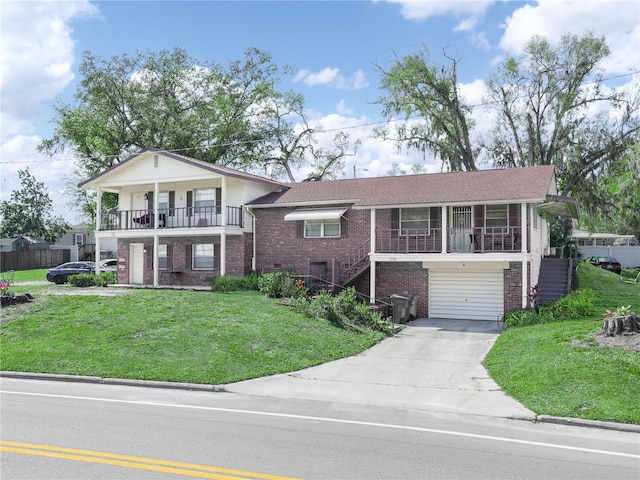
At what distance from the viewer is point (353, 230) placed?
81.4 ft

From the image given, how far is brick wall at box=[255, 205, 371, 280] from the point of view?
81.3ft

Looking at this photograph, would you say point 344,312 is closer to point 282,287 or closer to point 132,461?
point 282,287

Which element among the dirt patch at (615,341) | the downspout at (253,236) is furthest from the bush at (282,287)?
the dirt patch at (615,341)

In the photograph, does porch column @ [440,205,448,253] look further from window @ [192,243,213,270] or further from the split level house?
window @ [192,243,213,270]

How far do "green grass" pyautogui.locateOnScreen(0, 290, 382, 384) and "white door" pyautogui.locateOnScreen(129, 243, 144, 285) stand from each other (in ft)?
27.8

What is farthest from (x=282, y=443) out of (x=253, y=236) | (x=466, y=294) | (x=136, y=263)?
(x=136, y=263)

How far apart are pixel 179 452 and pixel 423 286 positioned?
17.2 metres

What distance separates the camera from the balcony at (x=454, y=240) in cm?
2170

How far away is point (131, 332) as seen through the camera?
626 inches

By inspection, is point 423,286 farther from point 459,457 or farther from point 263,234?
point 459,457

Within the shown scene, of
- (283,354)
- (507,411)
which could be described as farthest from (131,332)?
(507,411)

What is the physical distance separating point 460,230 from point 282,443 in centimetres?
1630

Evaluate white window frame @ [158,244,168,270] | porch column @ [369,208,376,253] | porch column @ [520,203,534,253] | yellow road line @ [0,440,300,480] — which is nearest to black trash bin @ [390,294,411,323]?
porch column @ [369,208,376,253]

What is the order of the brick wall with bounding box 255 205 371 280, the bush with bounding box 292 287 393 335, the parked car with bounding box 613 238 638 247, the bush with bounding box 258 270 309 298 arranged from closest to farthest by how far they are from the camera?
the bush with bounding box 292 287 393 335
the bush with bounding box 258 270 309 298
the brick wall with bounding box 255 205 371 280
the parked car with bounding box 613 238 638 247
